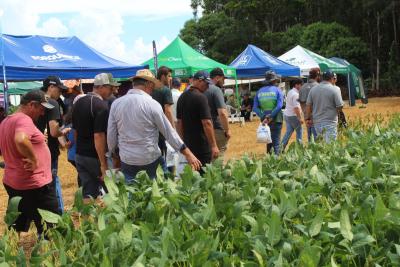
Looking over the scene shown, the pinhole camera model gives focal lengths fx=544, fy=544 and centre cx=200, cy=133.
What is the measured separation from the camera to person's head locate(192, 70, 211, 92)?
6.25 m

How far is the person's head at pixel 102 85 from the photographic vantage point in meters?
6.00

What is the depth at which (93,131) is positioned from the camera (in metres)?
6.05

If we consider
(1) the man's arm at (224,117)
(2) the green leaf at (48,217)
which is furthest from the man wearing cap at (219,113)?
(2) the green leaf at (48,217)

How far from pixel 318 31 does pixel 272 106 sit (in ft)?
111

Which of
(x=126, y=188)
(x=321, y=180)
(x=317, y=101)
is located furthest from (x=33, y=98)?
(x=317, y=101)

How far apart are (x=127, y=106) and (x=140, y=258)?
10.9ft

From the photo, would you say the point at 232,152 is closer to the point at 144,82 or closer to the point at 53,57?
the point at 53,57

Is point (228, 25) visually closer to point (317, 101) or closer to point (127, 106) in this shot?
point (317, 101)

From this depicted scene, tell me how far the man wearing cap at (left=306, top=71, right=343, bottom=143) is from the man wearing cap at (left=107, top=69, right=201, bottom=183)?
3.54 metres

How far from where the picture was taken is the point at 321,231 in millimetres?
2215

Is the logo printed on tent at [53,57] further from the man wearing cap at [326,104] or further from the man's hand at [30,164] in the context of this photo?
the man's hand at [30,164]

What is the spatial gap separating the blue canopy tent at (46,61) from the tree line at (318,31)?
31119mm

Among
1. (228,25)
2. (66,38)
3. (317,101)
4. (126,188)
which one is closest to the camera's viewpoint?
(126,188)

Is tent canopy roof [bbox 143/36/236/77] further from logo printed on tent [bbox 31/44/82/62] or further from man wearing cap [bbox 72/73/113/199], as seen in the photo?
man wearing cap [bbox 72/73/113/199]
